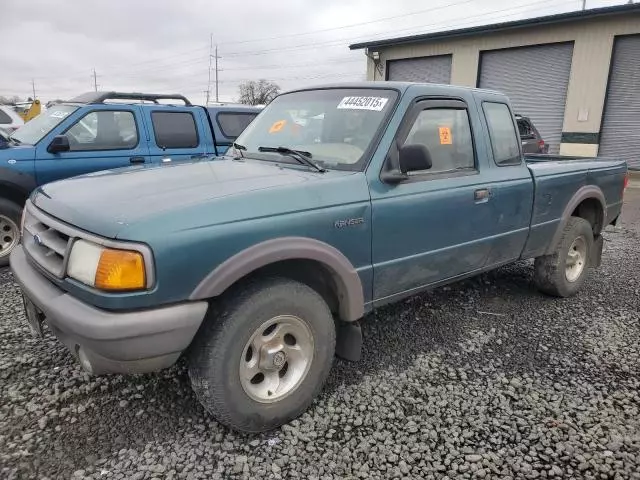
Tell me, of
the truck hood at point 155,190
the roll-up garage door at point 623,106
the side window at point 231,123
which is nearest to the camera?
the truck hood at point 155,190

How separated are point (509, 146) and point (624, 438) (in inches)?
90.3

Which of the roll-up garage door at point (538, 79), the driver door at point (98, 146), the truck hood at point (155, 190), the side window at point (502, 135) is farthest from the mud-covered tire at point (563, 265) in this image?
the roll-up garage door at point (538, 79)

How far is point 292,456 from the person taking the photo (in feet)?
8.12

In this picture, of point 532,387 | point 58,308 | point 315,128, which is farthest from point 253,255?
point 532,387

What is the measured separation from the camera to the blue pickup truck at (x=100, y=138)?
5516 millimetres

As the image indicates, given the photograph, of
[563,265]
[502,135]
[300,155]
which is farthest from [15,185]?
[563,265]

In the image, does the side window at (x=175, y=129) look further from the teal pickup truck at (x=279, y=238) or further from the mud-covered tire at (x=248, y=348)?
the mud-covered tire at (x=248, y=348)

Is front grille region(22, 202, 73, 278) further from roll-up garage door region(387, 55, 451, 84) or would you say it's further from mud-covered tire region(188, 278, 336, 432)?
roll-up garage door region(387, 55, 451, 84)

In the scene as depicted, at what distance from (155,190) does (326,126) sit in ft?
4.21

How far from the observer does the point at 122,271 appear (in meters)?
2.10

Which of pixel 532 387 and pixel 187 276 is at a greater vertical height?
pixel 187 276

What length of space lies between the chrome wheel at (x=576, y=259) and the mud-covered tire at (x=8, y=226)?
233 inches

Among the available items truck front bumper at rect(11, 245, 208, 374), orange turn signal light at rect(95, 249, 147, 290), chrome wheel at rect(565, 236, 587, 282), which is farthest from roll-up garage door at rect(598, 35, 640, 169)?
orange turn signal light at rect(95, 249, 147, 290)

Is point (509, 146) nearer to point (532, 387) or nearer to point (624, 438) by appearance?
point (532, 387)
